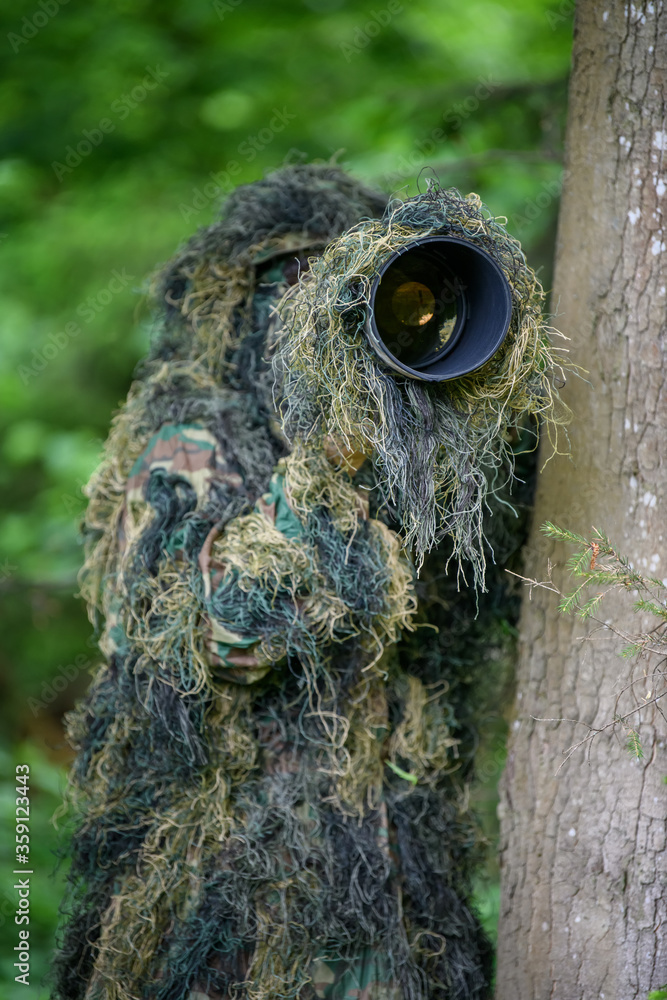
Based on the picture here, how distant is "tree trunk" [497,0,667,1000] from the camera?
2.05 m

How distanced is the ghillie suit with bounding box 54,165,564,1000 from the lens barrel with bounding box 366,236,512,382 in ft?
0.18

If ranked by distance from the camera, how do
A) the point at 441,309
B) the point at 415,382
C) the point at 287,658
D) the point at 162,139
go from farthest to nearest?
the point at 162,139
the point at 287,658
the point at 441,309
the point at 415,382

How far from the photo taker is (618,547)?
2129 mm

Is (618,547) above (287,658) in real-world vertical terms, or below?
above

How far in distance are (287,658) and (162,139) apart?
11.3ft

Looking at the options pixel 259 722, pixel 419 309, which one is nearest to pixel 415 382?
pixel 419 309

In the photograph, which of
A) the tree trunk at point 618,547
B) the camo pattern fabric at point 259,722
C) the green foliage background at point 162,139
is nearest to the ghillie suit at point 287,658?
the camo pattern fabric at point 259,722

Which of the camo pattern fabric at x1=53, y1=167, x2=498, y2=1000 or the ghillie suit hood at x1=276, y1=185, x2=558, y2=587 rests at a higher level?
the ghillie suit hood at x1=276, y1=185, x2=558, y2=587

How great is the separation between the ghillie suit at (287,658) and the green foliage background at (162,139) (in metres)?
1.53

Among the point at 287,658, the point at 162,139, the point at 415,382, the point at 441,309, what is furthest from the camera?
the point at 162,139

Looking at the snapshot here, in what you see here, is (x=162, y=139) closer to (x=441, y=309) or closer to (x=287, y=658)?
(x=441, y=309)

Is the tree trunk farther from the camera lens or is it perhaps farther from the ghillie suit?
the camera lens

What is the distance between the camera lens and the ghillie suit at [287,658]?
1818mm

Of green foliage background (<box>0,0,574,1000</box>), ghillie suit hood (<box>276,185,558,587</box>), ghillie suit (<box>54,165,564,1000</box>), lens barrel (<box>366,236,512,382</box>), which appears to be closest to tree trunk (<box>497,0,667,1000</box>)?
ghillie suit (<box>54,165,564,1000</box>)
